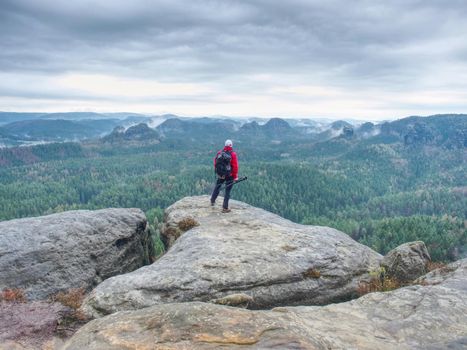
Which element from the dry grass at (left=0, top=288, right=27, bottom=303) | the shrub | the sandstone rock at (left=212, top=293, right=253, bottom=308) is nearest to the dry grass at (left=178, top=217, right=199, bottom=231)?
the shrub

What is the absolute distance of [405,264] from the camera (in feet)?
84.1

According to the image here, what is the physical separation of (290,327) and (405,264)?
52.2ft

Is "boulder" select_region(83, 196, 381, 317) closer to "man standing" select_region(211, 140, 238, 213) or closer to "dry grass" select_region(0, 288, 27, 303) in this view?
"man standing" select_region(211, 140, 238, 213)

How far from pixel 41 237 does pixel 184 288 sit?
1269cm

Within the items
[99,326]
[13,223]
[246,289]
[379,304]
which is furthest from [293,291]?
[13,223]

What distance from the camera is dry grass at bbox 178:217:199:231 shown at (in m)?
31.6

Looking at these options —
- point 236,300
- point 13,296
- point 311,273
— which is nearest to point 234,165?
point 311,273

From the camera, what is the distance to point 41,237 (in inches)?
1036

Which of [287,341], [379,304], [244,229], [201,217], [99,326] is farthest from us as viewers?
[201,217]

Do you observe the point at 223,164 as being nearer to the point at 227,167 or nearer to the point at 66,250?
the point at 227,167

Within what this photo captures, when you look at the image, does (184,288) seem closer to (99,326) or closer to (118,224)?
(99,326)

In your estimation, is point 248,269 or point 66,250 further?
point 66,250

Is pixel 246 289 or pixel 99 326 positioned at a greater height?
pixel 99 326

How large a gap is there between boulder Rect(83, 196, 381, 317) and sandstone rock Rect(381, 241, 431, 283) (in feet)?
4.45
